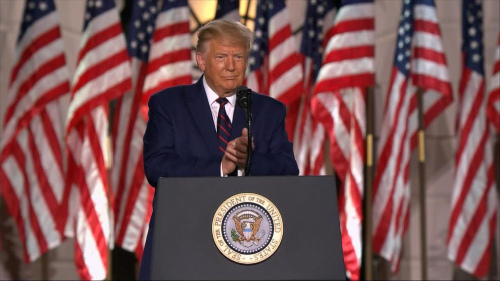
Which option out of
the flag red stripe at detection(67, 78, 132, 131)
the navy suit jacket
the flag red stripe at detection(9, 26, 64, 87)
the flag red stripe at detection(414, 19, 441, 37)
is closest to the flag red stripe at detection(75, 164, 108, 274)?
the flag red stripe at detection(67, 78, 132, 131)

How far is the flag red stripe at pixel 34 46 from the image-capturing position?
570cm

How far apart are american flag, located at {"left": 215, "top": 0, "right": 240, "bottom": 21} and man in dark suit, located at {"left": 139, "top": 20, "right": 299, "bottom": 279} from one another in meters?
3.90

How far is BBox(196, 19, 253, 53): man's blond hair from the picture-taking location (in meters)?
2.35

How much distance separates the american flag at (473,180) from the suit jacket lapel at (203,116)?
416 centimetres

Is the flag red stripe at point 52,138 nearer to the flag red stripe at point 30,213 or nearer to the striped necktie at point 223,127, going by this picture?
the flag red stripe at point 30,213

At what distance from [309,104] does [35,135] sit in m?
2.29

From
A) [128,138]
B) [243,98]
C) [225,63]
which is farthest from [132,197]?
[243,98]

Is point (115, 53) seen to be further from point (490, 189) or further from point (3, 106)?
point (490, 189)

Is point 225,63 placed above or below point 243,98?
above

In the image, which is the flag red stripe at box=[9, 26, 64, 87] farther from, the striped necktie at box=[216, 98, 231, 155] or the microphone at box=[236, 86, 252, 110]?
the microphone at box=[236, 86, 252, 110]

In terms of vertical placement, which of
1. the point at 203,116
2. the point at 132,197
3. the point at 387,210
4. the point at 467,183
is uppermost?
the point at 203,116

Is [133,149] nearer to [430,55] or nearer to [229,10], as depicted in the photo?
[229,10]

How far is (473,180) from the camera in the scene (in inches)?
240

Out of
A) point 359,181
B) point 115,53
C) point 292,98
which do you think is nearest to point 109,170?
point 115,53
